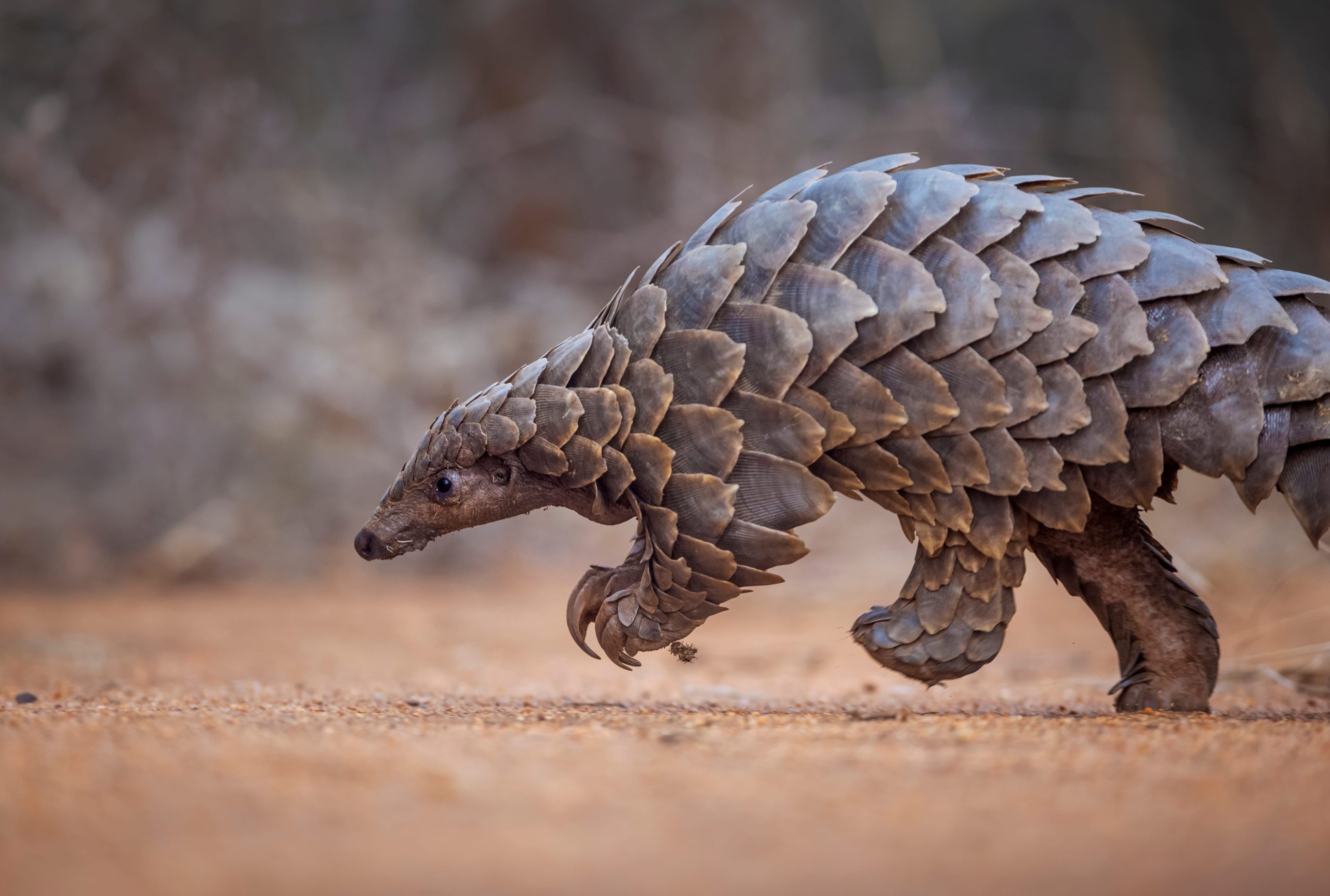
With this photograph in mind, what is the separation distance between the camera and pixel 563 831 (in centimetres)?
193

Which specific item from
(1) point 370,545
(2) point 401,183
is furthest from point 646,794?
(2) point 401,183

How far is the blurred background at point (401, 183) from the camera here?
1042cm

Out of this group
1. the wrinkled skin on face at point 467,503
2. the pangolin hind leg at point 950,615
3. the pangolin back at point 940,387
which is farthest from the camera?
the wrinkled skin on face at point 467,503

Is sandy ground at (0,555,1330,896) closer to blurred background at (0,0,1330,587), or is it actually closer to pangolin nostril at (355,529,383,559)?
pangolin nostril at (355,529,383,559)

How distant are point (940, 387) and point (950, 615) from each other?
0.78 metres

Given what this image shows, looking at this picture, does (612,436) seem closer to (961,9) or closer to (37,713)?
(37,713)

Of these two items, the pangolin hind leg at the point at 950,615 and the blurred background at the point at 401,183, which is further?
the blurred background at the point at 401,183

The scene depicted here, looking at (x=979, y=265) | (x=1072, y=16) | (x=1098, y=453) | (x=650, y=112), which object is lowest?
(x=1098, y=453)

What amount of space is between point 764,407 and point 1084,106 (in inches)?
537

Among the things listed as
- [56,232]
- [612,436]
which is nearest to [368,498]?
[56,232]

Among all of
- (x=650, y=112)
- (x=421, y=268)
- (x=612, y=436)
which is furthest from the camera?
(x=650, y=112)

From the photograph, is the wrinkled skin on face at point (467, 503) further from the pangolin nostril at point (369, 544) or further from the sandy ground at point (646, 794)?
the sandy ground at point (646, 794)

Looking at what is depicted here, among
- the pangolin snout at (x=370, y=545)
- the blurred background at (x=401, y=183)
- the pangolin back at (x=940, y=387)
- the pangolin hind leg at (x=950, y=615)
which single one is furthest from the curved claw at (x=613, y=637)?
the blurred background at (x=401, y=183)

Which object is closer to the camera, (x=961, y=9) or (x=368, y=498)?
(x=368, y=498)
